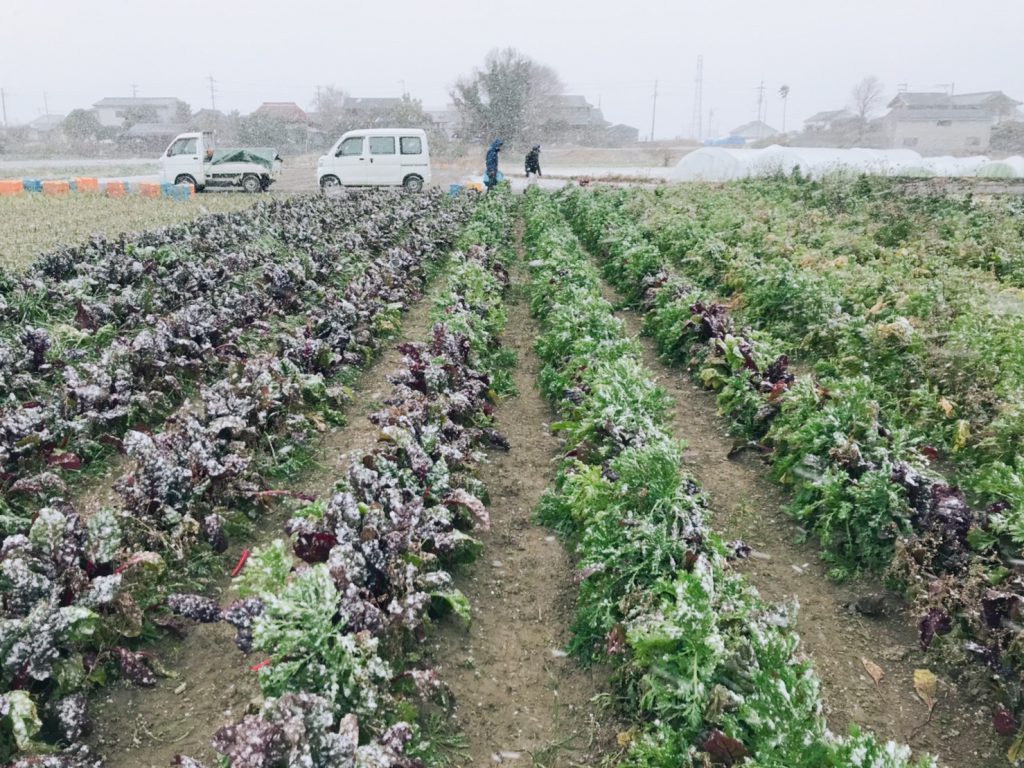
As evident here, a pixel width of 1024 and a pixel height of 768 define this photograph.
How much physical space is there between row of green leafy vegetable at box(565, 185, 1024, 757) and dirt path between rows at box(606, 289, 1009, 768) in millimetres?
130

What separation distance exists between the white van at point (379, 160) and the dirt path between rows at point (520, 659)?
916 inches

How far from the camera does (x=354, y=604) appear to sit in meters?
3.31

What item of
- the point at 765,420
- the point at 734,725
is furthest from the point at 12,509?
the point at 765,420

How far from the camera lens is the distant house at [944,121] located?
66.6 metres

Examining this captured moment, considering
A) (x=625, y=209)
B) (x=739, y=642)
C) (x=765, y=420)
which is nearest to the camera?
(x=739, y=642)

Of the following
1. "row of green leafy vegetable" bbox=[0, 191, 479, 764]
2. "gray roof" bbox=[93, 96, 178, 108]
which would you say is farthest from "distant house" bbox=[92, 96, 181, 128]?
"row of green leafy vegetable" bbox=[0, 191, 479, 764]

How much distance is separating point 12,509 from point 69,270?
7.30 metres

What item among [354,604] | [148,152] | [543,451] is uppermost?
[148,152]

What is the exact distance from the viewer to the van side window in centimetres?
2714

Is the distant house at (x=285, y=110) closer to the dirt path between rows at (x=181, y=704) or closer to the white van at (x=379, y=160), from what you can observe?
the white van at (x=379, y=160)

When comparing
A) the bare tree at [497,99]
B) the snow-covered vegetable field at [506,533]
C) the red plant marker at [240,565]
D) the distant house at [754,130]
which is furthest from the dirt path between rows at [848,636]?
the distant house at [754,130]

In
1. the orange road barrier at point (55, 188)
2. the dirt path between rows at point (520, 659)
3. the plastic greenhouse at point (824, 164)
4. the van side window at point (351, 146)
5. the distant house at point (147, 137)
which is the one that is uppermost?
the distant house at point (147, 137)

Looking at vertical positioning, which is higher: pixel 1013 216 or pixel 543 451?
pixel 1013 216

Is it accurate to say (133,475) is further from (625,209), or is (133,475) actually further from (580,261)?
(625,209)
